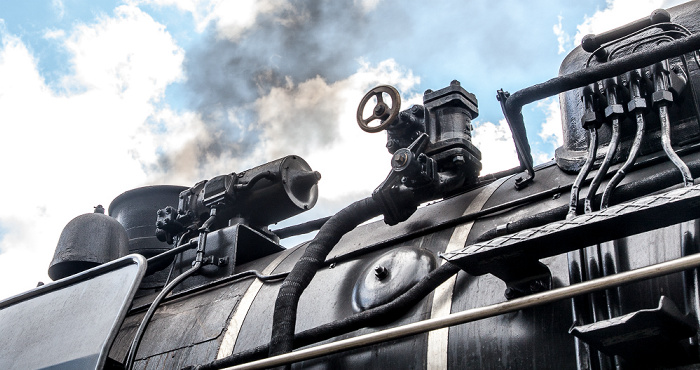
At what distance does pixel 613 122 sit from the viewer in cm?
223

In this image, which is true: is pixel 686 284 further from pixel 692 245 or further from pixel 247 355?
pixel 247 355

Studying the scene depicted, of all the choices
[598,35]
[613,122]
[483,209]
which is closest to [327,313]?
[483,209]

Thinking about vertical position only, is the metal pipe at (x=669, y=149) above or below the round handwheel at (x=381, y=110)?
below

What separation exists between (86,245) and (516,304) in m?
3.03

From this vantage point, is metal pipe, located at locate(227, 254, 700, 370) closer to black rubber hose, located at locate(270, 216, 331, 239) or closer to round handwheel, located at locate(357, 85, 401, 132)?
round handwheel, located at locate(357, 85, 401, 132)

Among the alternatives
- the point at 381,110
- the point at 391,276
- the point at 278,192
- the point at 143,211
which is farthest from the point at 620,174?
the point at 143,211

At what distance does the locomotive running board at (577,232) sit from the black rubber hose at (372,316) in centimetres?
24

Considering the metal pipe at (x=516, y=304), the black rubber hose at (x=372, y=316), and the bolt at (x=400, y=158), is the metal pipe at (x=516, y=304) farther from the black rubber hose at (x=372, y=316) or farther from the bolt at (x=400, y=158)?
the bolt at (x=400, y=158)

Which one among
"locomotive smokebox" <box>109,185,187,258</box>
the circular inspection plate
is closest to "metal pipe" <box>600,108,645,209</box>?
the circular inspection plate

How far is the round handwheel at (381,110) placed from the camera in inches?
123

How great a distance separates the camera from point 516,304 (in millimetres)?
1661

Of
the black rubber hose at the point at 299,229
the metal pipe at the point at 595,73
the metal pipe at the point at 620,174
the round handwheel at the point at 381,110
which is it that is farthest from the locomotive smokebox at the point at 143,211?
the metal pipe at the point at 620,174

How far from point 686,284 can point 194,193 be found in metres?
2.88

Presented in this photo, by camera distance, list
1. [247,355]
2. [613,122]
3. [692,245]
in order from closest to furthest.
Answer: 1. [692,245]
2. [613,122]
3. [247,355]
